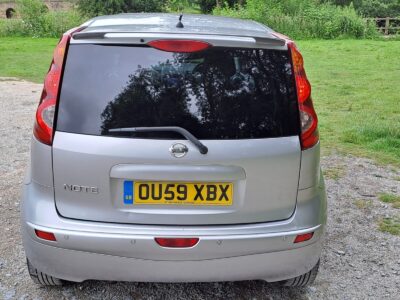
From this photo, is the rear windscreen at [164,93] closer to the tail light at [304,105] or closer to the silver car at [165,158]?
the silver car at [165,158]

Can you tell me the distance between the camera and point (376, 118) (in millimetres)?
7922

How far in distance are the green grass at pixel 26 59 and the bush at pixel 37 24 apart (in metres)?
3.53

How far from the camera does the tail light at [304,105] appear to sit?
2557 mm

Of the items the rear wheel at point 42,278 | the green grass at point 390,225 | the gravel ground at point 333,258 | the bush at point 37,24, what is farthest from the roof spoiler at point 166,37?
the bush at point 37,24

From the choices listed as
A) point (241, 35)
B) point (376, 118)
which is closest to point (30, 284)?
point (241, 35)

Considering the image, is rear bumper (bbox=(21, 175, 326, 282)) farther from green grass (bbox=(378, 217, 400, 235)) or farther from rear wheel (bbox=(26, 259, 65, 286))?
green grass (bbox=(378, 217, 400, 235))

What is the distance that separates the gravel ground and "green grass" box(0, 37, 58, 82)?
8016 millimetres

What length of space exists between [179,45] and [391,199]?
10.5ft

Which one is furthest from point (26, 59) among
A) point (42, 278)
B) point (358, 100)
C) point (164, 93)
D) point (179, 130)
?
point (179, 130)

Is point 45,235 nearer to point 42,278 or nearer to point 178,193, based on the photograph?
point 42,278

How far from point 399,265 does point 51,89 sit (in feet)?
9.09

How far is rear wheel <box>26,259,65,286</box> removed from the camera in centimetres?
286

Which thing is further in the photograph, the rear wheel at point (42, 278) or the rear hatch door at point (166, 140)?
the rear wheel at point (42, 278)

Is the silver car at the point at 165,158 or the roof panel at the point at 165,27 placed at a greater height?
the roof panel at the point at 165,27
